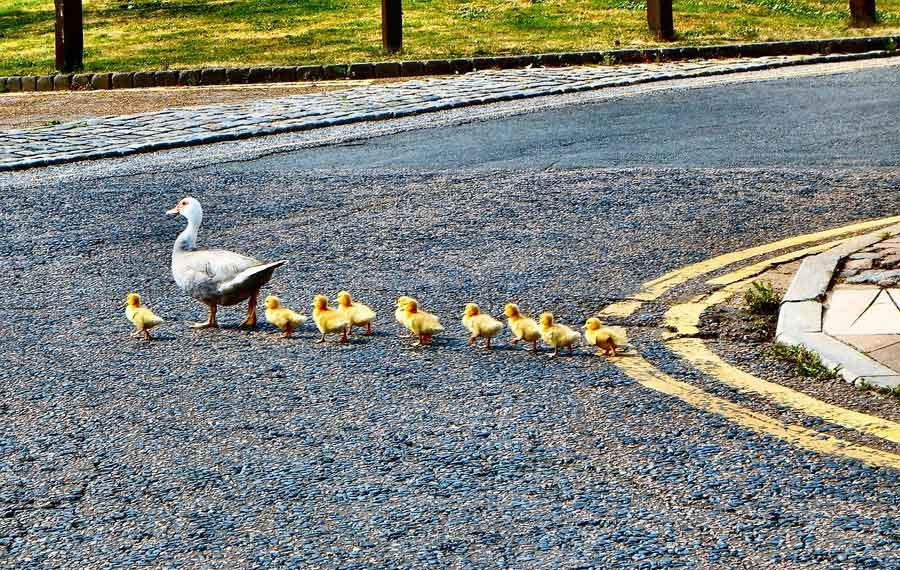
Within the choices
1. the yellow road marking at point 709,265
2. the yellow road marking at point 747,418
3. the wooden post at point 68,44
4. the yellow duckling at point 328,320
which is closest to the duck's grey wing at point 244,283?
the yellow duckling at point 328,320

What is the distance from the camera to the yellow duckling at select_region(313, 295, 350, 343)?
5.94 m

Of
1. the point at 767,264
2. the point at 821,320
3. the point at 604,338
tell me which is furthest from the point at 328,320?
the point at 767,264

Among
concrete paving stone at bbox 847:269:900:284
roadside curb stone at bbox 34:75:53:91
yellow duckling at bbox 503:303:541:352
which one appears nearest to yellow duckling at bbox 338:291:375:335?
yellow duckling at bbox 503:303:541:352

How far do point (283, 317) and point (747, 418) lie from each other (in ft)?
6.88

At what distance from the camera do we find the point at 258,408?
5.12 meters

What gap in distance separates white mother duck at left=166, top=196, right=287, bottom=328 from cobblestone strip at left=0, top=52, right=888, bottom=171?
5500mm

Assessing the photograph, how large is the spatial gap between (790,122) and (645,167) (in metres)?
2.49

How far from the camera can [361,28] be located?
21984mm

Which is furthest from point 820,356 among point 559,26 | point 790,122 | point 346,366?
point 559,26

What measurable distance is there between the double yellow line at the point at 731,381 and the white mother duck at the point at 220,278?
1.52 meters

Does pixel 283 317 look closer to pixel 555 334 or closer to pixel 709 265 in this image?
pixel 555 334

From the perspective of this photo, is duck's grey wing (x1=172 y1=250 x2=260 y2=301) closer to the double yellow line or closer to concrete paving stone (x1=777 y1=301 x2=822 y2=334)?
the double yellow line

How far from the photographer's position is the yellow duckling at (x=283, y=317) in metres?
6.09

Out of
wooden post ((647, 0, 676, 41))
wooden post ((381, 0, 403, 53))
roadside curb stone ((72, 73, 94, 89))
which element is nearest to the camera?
roadside curb stone ((72, 73, 94, 89))
